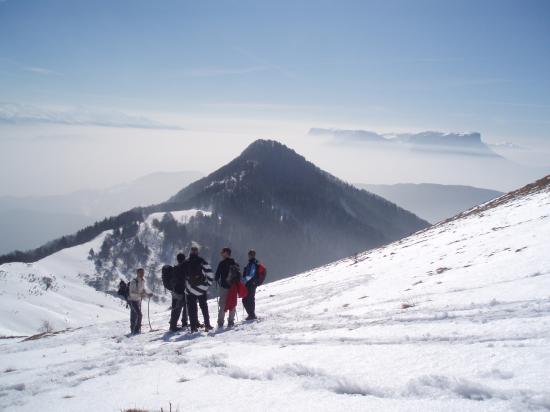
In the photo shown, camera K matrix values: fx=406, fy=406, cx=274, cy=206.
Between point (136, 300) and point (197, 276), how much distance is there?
→ 4.52 metres

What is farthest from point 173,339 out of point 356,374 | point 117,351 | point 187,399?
point 356,374

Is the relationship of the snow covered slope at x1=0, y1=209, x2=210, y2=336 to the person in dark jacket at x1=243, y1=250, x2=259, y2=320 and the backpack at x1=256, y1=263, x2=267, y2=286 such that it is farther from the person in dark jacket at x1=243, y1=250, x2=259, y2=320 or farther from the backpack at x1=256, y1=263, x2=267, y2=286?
the backpack at x1=256, y1=263, x2=267, y2=286

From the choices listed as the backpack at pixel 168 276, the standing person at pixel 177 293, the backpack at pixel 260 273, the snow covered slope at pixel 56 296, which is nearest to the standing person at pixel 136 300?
the backpack at pixel 168 276

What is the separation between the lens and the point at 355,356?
326 inches

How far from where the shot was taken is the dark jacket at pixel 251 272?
657 inches

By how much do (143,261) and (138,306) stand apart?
183m

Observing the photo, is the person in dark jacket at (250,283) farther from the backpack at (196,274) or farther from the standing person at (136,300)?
the standing person at (136,300)

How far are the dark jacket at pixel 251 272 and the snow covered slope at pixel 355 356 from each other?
1.66 metres

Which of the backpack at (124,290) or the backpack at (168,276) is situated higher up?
the backpack at (168,276)

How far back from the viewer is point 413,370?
22.2 feet

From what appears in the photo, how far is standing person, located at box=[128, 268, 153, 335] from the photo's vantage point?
60.7 ft

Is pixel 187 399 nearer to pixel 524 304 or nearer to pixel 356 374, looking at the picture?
pixel 356 374

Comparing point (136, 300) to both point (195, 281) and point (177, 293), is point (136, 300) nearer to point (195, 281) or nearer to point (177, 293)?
point (177, 293)

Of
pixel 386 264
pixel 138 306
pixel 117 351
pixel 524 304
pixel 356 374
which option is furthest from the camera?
pixel 386 264
